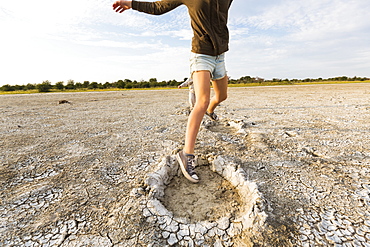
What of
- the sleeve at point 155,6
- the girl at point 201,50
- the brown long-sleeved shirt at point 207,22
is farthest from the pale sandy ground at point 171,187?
the sleeve at point 155,6

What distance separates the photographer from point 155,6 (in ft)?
6.02

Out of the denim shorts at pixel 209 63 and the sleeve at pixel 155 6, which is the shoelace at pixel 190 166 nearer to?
the denim shorts at pixel 209 63

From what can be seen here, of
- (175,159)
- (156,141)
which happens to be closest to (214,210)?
(175,159)

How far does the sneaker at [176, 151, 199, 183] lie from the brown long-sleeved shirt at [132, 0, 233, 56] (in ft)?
2.79

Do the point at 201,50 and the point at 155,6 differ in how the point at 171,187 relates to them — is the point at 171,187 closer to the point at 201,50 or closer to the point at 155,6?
the point at 201,50

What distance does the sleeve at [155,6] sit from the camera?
1785 millimetres

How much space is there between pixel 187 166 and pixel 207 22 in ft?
3.78

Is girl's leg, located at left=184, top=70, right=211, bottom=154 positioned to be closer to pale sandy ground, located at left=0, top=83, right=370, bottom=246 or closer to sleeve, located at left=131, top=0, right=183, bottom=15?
pale sandy ground, located at left=0, top=83, right=370, bottom=246

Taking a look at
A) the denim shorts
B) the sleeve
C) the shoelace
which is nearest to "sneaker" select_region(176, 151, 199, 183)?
the shoelace

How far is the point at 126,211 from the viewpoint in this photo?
1.30m

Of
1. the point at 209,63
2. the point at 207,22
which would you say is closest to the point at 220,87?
the point at 209,63

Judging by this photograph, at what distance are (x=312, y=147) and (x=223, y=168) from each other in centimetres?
122

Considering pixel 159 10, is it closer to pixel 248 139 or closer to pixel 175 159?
pixel 175 159

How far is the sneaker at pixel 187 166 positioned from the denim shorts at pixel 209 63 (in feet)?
2.32
